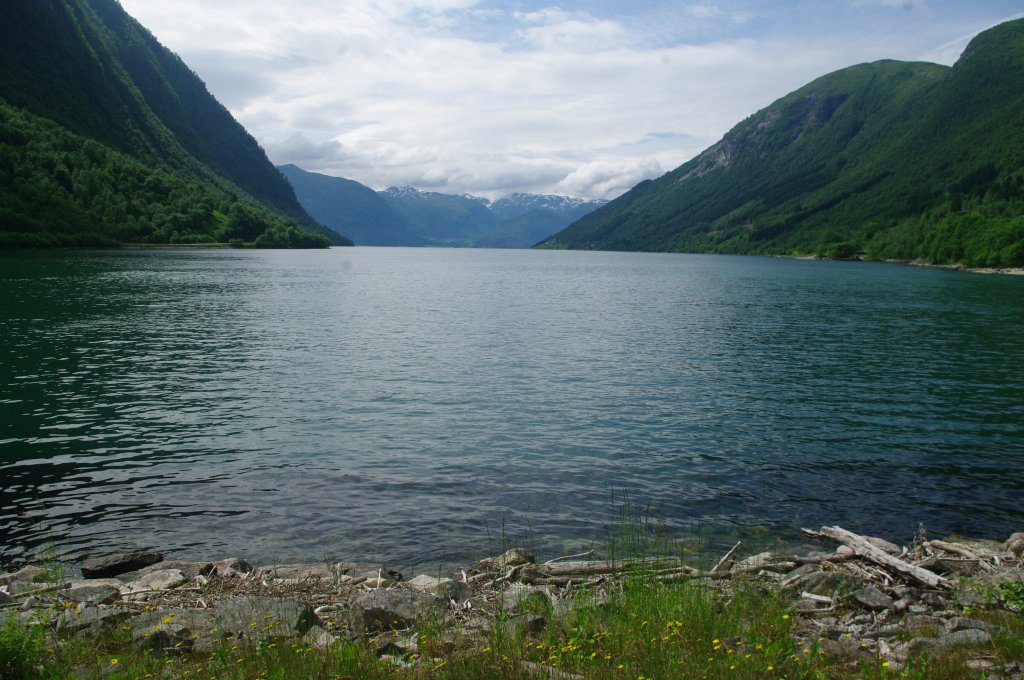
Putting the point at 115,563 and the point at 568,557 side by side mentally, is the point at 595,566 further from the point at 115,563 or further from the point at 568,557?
the point at 115,563

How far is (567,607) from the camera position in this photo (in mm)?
13531

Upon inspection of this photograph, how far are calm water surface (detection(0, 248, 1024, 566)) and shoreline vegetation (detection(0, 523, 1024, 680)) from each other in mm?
2828

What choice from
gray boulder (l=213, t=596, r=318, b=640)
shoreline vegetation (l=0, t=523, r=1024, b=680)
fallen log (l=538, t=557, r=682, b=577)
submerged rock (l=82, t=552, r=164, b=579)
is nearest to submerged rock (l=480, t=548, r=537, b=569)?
shoreline vegetation (l=0, t=523, r=1024, b=680)

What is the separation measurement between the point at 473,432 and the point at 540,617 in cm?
1882

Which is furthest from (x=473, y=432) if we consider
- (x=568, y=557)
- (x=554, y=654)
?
(x=554, y=654)

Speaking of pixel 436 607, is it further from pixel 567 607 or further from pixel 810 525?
pixel 810 525

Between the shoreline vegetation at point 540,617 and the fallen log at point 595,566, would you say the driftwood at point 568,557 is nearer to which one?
the shoreline vegetation at point 540,617

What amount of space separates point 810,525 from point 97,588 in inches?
783

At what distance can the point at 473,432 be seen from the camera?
31.2m

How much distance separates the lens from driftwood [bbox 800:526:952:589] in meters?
15.2

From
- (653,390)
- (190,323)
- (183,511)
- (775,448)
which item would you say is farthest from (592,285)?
(183,511)

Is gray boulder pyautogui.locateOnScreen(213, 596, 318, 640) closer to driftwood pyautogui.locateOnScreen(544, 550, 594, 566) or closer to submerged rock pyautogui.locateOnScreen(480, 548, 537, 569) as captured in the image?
submerged rock pyautogui.locateOnScreen(480, 548, 537, 569)

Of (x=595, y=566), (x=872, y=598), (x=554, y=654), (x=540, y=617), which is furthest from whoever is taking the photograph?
(x=595, y=566)

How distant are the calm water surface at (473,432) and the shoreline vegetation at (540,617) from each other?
283cm
